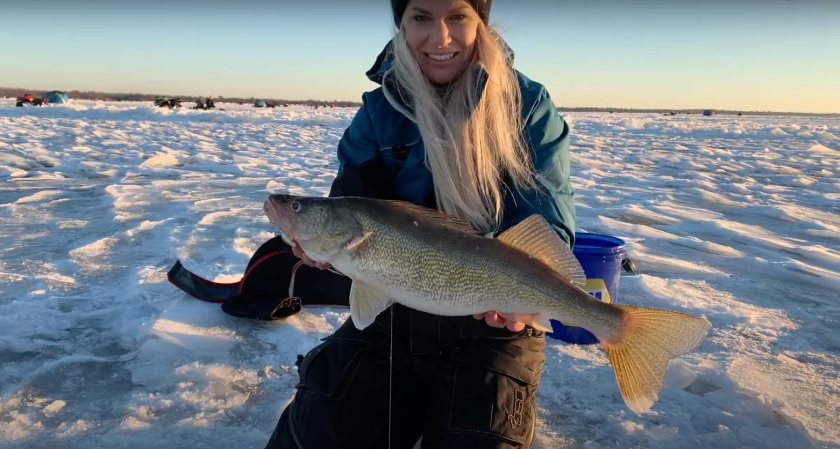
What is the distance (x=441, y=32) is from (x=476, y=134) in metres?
0.48

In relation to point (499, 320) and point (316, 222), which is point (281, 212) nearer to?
point (316, 222)

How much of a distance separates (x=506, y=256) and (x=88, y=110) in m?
31.8

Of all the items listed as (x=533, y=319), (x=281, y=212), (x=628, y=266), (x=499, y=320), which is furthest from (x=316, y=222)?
(x=628, y=266)

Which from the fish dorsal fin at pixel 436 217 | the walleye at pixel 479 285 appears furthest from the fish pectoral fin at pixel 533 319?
the fish dorsal fin at pixel 436 217

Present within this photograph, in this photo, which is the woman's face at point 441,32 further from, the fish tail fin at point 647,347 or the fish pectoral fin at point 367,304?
the fish tail fin at point 647,347

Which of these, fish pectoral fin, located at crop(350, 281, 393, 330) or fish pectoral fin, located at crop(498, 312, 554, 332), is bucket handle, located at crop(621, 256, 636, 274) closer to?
fish pectoral fin, located at crop(498, 312, 554, 332)

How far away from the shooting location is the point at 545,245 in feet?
6.96

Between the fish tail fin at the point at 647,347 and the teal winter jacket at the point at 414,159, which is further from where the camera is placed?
the teal winter jacket at the point at 414,159

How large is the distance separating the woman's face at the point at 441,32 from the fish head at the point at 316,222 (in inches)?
34.5

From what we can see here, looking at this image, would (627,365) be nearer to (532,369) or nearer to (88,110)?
(532,369)

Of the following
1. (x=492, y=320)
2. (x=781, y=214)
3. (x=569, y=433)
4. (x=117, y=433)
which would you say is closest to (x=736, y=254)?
(x=781, y=214)

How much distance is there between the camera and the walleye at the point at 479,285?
1955 mm

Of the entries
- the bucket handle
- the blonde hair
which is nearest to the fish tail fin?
the blonde hair

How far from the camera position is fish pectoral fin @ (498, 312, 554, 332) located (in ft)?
6.71
